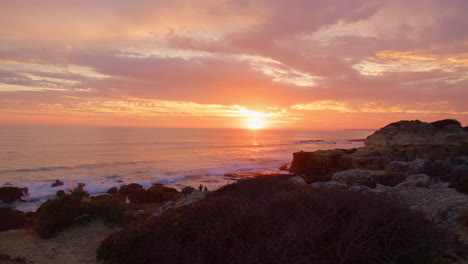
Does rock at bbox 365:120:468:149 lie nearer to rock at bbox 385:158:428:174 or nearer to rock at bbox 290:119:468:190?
rock at bbox 290:119:468:190

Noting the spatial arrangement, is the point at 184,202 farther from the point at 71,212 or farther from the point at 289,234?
the point at 289,234

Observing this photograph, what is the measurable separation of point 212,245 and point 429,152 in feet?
100

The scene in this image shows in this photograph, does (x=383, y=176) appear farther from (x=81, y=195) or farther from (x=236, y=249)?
(x=81, y=195)

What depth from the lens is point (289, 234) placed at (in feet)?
15.5

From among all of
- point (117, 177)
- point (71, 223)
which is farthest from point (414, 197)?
point (117, 177)

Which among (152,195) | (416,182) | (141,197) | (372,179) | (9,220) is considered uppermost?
(416,182)

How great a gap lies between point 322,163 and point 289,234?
30023mm

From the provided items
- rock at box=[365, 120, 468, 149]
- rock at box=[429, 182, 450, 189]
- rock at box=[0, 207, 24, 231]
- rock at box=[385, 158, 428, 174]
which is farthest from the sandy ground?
rock at box=[365, 120, 468, 149]

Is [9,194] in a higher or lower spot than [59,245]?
lower

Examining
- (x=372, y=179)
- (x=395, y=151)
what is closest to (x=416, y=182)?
(x=372, y=179)

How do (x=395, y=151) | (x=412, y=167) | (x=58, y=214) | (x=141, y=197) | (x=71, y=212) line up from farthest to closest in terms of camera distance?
(x=395, y=151) → (x=412, y=167) → (x=141, y=197) → (x=71, y=212) → (x=58, y=214)

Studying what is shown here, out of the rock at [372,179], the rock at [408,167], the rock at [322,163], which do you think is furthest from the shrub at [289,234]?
the rock at [322,163]

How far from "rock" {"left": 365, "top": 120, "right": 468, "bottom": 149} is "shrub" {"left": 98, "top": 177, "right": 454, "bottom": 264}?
3061 cm

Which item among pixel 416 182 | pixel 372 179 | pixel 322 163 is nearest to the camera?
pixel 416 182
